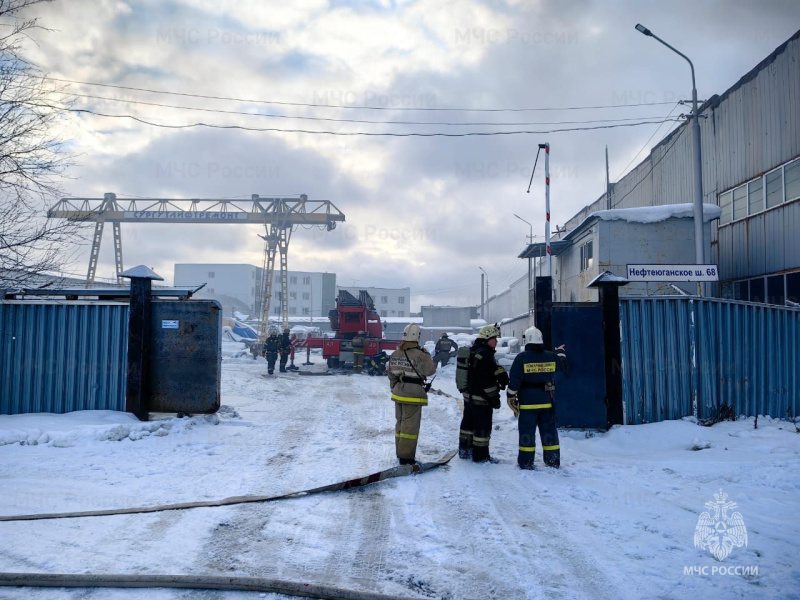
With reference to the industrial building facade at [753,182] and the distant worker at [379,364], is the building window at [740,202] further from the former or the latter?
the distant worker at [379,364]

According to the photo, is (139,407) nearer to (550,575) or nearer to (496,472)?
(496,472)

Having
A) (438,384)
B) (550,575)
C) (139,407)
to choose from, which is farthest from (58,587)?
(438,384)

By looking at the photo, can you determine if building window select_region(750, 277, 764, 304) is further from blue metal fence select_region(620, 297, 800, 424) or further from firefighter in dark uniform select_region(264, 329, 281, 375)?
firefighter in dark uniform select_region(264, 329, 281, 375)

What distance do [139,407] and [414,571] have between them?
6.82 meters

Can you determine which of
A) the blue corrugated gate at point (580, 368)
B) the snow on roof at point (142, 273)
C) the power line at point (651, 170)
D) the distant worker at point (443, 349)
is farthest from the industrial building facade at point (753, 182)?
the snow on roof at point (142, 273)

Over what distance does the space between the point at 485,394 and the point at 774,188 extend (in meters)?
13.4

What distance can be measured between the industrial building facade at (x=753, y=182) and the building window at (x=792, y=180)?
0.03 meters

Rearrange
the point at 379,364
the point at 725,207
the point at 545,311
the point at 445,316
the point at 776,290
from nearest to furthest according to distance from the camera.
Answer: the point at 545,311 < the point at 776,290 < the point at 725,207 < the point at 379,364 < the point at 445,316

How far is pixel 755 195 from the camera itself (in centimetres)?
1612

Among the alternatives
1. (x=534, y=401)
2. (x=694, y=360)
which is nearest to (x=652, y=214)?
(x=694, y=360)

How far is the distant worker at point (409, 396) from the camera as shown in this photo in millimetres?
6270

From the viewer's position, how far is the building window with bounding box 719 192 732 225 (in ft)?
58.1

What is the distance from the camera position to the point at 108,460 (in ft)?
22.0

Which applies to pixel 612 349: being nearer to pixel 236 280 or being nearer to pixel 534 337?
pixel 534 337
